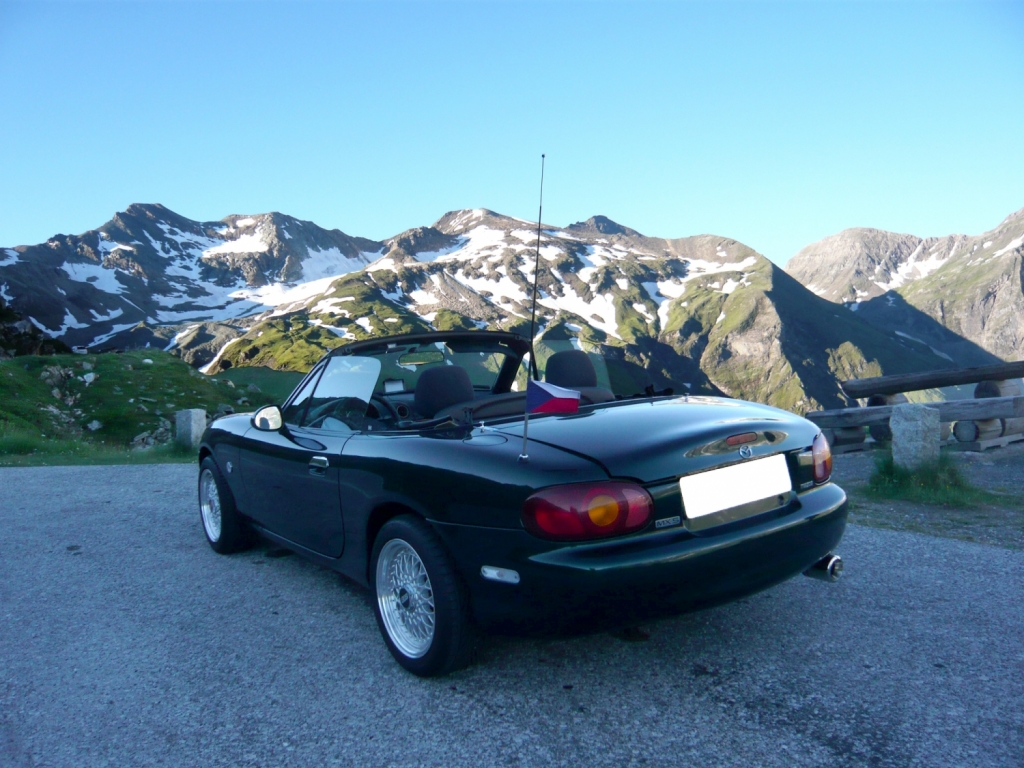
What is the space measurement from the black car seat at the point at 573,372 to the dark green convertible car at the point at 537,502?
0.02 m

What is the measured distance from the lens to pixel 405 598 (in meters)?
3.15

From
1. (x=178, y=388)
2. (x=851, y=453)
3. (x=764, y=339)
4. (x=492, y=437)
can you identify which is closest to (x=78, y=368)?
(x=178, y=388)

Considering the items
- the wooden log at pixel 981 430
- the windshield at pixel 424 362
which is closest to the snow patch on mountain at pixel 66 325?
the wooden log at pixel 981 430

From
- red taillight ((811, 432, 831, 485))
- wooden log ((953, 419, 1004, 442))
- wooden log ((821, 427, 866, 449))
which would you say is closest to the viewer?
red taillight ((811, 432, 831, 485))

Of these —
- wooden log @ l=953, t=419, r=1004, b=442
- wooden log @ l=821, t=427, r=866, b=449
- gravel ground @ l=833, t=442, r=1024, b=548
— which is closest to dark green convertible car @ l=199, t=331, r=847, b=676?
gravel ground @ l=833, t=442, r=1024, b=548

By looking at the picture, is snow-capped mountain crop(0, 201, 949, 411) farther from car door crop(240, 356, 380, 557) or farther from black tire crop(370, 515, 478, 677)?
black tire crop(370, 515, 478, 677)

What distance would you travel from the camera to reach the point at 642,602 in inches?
101

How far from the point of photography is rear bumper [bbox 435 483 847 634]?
8.34 feet

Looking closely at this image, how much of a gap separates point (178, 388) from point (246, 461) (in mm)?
38684

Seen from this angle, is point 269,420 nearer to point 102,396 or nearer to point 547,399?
point 547,399

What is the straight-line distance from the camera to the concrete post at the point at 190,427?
13.5 metres

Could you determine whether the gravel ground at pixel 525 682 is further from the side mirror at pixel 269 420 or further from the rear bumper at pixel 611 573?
the side mirror at pixel 269 420

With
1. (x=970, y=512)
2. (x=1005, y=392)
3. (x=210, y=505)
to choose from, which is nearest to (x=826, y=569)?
(x=970, y=512)

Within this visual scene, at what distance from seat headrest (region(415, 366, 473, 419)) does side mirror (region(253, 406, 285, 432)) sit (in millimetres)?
1123
